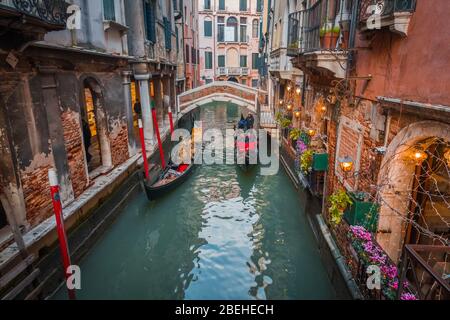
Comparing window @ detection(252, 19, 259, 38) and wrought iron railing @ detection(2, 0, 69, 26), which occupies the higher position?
window @ detection(252, 19, 259, 38)

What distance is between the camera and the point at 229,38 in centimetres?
3173

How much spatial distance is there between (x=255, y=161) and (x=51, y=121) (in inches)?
259

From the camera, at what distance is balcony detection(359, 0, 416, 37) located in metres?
3.07

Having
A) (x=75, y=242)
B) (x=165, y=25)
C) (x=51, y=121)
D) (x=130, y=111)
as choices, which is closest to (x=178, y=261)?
(x=75, y=242)

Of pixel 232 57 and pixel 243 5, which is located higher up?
pixel 243 5

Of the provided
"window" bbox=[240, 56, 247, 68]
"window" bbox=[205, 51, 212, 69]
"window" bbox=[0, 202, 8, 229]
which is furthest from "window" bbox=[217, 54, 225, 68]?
"window" bbox=[0, 202, 8, 229]

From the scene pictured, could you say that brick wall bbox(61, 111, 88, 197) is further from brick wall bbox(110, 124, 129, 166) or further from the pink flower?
the pink flower

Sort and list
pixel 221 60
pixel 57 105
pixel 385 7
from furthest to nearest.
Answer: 1. pixel 221 60
2. pixel 57 105
3. pixel 385 7

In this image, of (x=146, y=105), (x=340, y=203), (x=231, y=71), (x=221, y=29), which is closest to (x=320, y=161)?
(x=340, y=203)

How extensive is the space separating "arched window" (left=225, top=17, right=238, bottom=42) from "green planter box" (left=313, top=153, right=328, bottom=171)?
1117 inches

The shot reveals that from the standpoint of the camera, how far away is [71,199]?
19.1ft

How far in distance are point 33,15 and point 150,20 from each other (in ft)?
24.5

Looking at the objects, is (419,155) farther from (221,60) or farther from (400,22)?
(221,60)

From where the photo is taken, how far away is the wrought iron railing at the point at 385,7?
305 cm
